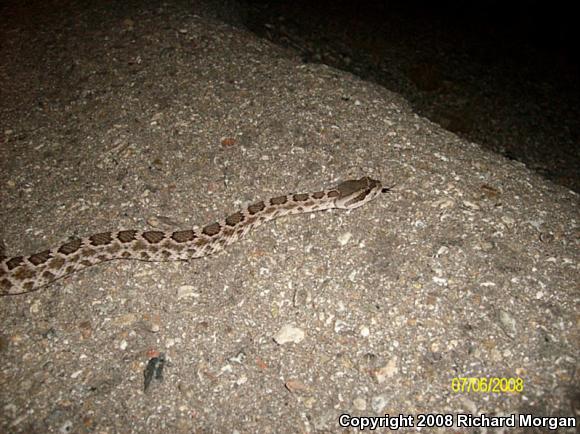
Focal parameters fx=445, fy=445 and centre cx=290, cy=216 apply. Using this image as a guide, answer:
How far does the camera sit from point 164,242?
5816mm

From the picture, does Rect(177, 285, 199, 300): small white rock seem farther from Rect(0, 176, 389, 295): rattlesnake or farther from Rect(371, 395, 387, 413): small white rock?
Rect(371, 395, 387, 413): small white rock

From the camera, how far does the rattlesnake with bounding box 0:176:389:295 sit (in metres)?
5.53

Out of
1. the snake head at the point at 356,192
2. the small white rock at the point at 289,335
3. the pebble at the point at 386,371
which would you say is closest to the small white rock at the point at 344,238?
the snake head at the point at 356,192

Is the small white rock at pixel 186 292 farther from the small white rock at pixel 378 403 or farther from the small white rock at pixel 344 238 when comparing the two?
the small white rock at pixel 378 403

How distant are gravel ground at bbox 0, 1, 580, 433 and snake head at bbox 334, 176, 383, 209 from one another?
16 centimetres

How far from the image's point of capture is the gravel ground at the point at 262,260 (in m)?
4.53

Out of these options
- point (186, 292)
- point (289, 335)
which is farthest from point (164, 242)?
point (289, 335)

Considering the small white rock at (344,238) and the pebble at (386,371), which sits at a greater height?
the small white rock at (344,238)

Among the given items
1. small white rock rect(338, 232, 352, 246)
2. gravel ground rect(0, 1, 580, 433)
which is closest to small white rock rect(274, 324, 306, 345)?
gravel ground rect(0, 1, 580, 433)

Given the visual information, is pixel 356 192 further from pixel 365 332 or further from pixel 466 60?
pixel 466 60

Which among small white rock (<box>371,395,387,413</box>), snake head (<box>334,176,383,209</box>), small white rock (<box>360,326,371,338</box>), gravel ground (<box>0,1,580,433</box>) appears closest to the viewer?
small white rock (<box>371,395,387,413</box>)

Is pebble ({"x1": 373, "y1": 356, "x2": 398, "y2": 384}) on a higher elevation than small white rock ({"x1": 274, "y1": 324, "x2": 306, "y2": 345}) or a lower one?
higher

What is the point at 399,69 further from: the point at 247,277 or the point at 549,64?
the point at 247,277

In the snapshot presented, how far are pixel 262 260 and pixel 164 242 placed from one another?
130cm
